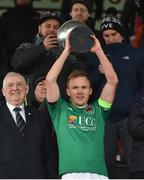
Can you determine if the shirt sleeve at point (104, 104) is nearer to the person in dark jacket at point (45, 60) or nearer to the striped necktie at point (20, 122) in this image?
the striped necktie at point (20, 122)

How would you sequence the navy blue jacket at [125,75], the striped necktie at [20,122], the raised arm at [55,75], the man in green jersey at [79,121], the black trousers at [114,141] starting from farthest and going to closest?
the navy blue jacket at [125,75] < the black trousers at [114,141] < the striped necktie at [20,122] < the raised arm at [55,75] < the man in green jersey at [79,121]

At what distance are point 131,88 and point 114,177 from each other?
0.98 m

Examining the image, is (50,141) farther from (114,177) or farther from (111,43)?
(111,43)

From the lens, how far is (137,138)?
22.4 ft

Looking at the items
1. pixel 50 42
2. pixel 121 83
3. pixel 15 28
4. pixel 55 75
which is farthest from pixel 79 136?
pixel 15 28

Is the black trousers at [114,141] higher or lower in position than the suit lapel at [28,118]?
lower

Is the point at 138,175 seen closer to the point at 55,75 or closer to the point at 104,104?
the point at 104,104

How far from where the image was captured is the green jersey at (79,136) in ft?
20.5

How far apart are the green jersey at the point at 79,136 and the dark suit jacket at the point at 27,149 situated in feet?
0.72

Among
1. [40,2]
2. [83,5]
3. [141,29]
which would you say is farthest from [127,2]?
[83,5]

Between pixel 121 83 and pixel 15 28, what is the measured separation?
213 centimetres

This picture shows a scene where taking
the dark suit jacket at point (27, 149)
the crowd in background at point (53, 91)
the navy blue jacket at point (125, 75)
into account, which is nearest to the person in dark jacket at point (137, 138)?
the crowd in background at point (53, 91)

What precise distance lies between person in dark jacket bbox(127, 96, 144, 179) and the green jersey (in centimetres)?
36

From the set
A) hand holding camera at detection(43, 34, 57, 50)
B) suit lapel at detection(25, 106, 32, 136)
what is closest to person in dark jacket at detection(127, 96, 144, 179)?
suit lapel at detection(25, 106, 32, 136)
